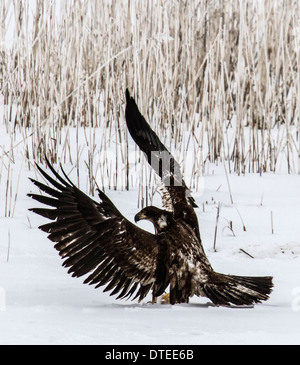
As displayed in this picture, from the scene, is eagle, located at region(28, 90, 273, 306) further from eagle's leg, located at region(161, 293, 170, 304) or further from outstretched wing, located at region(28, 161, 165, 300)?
eagle's leg, located at region(161, 293, 170, 304)

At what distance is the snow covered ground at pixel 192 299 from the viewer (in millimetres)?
1550

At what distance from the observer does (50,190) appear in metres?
1.80

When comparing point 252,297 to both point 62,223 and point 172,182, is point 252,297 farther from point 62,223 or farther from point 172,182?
point 62,223

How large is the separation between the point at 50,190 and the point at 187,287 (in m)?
0.44

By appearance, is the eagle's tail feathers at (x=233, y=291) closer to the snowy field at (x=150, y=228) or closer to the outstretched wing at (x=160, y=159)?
the snowy field at (x=150, y=228)

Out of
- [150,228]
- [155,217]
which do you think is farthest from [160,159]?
[150,228]

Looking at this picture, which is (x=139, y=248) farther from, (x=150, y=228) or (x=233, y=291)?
(x=150, y=228)

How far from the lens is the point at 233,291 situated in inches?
A: 74.4

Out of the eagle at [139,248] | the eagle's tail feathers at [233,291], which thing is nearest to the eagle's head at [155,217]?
the eagle at [139,248]

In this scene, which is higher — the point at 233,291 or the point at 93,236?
the point at 93,236

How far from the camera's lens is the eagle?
1.79 m

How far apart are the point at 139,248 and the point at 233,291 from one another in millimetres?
280

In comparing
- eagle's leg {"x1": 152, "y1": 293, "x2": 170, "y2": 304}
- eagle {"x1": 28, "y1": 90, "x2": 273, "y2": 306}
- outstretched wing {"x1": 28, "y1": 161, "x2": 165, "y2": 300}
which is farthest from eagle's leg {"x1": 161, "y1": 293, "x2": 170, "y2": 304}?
outstretched wing {"x1": 28, "y1": 161, "x2": 165, "y2": 300}
